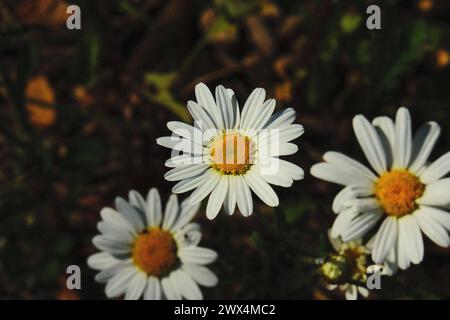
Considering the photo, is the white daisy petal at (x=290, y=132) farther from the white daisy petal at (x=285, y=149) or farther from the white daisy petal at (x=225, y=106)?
the white daisy petal at (x=225, y=106)

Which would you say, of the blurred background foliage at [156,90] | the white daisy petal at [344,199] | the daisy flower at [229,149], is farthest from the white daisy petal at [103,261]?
the white daisy petal at [344,199]

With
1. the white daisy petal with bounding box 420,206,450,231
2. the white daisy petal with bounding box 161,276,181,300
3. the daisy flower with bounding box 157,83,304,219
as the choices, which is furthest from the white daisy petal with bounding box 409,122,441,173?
the white daisy petal with bounding box 161,276,181,300

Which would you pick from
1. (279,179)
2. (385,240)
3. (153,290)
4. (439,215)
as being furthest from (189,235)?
(439,215)

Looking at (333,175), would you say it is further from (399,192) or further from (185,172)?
(185,172)

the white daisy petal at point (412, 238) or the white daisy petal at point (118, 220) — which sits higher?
the white daisy petal at point (118, 220)

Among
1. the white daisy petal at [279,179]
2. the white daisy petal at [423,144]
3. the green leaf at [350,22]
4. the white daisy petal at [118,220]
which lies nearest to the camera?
the white daisy petal at [279,179]

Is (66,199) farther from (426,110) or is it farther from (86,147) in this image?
(426,110)
